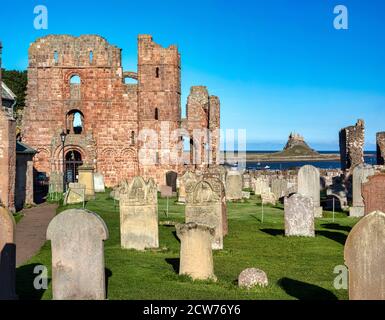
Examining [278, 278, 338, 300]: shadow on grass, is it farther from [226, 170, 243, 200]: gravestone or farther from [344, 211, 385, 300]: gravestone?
[226, 170, 243, 200]: gravestone

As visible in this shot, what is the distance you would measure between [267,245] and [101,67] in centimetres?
3043

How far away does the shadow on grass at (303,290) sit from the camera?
12367 millimetres

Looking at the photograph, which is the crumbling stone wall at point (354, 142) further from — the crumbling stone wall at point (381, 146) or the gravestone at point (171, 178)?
the gravestone at point (171, 178)

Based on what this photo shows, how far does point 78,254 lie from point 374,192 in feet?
36.8

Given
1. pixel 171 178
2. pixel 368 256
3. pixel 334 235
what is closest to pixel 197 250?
pixel 368 256

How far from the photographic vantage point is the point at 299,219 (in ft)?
67.4

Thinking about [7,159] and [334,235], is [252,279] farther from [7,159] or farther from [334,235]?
[7,159]

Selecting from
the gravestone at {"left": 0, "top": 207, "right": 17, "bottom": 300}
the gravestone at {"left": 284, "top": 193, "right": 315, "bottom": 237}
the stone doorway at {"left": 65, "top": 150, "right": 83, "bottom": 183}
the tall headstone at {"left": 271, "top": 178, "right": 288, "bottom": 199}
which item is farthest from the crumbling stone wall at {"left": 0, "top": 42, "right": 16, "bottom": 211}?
the stone doorway at {"left": 65, "top": 150, "right": 83, "bottom": 183}

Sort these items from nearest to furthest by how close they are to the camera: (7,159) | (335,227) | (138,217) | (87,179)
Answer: (138,217) → (335,227) → (7,159) → (87,179)

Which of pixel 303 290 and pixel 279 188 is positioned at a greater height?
pixel 279 188

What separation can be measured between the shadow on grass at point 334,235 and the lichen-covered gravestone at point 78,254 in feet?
33.0

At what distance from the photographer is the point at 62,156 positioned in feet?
150
